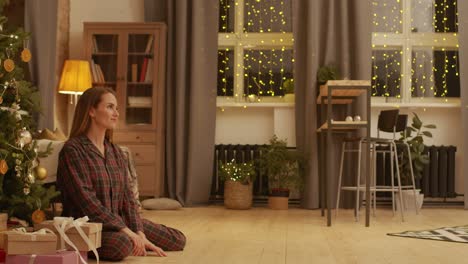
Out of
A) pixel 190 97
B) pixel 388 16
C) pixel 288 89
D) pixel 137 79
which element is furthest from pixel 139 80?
pixel 388 16

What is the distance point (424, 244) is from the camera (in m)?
4.04

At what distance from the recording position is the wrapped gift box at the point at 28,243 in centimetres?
267

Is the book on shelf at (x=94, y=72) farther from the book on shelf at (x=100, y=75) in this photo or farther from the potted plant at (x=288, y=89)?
the potted plant at (x=288, y=89)

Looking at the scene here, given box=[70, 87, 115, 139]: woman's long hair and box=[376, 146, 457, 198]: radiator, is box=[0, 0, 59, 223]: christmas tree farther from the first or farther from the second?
box=[376, 146, 457, 198]: radiator

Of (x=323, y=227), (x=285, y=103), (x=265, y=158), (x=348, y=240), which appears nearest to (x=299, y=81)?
(x=285, y=103)

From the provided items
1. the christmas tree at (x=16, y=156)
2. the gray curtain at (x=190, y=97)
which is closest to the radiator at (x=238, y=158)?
the gray curtain at (x=190, y=97)

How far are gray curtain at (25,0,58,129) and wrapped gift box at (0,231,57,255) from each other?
3.92 metres

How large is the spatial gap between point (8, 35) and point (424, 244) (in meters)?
2.51

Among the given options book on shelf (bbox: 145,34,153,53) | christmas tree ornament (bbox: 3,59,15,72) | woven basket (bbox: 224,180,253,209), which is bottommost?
woven basket (bbox: 224,180,253,209)

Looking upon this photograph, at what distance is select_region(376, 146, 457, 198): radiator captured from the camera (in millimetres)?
6855

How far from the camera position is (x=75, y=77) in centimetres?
662

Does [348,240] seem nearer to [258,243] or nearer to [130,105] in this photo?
[258,243]

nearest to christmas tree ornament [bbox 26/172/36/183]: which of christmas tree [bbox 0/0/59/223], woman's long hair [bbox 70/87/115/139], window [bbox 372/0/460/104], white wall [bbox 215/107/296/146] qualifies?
christmas tree [bbox 0/0/59/223]

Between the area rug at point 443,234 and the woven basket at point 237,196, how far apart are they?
217 cm
